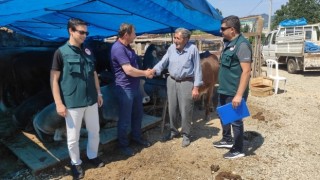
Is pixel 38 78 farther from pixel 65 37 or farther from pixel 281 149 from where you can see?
pixel 281 149

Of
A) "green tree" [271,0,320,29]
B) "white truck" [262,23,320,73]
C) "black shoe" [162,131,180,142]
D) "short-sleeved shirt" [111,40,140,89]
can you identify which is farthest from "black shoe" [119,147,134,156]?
"green tree" [271,0,320,29]

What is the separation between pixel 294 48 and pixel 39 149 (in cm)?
1099

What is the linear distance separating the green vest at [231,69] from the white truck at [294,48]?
29.3 ft

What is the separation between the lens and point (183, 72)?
4141 millimetres

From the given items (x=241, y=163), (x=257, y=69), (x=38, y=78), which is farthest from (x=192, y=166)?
(x=257, y=69)

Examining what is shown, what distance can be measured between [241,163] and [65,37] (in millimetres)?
5837

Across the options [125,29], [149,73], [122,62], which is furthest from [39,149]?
[125,29]

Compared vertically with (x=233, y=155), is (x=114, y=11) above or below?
above

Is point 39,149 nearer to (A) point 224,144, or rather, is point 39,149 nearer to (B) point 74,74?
(B) point 74,74

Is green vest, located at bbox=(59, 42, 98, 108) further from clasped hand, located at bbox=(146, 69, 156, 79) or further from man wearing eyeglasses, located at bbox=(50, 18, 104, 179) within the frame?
clasped hand, located at bbox=(146, 69, 156, 79)

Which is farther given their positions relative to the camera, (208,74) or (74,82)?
(208,74)

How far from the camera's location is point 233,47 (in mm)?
3631

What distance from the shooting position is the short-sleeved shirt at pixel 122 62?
3744 mm

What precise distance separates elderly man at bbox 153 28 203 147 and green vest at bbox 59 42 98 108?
1349mm
